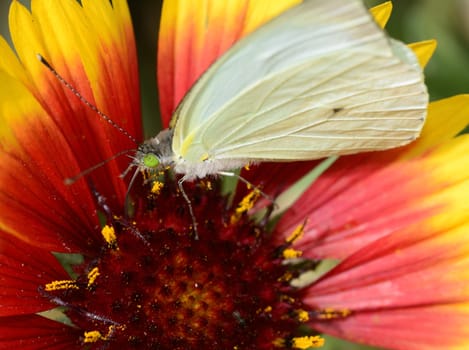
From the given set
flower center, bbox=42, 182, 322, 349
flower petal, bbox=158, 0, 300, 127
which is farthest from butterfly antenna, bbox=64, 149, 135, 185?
flower petal, bbox=158, 0, 300, 127

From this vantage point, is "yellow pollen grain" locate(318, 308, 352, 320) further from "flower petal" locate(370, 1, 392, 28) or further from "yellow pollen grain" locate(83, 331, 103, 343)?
"flower petal" locate(370, 1, 392, 28)

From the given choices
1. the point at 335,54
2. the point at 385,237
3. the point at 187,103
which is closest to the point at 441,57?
the point at 385,237

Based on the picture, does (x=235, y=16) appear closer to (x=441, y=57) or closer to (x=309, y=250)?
(x=309, y=250)

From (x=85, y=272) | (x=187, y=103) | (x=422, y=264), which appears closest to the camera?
(x=187, y=103)

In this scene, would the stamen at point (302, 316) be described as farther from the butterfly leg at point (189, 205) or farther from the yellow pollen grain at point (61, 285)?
the yellow pollen grain at point (61, 285)

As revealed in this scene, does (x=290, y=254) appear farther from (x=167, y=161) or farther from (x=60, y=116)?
(x=60, y=116)

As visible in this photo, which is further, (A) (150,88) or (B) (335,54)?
(A) (150,88)

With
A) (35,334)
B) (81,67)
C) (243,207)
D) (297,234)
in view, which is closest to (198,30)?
(81,67)
